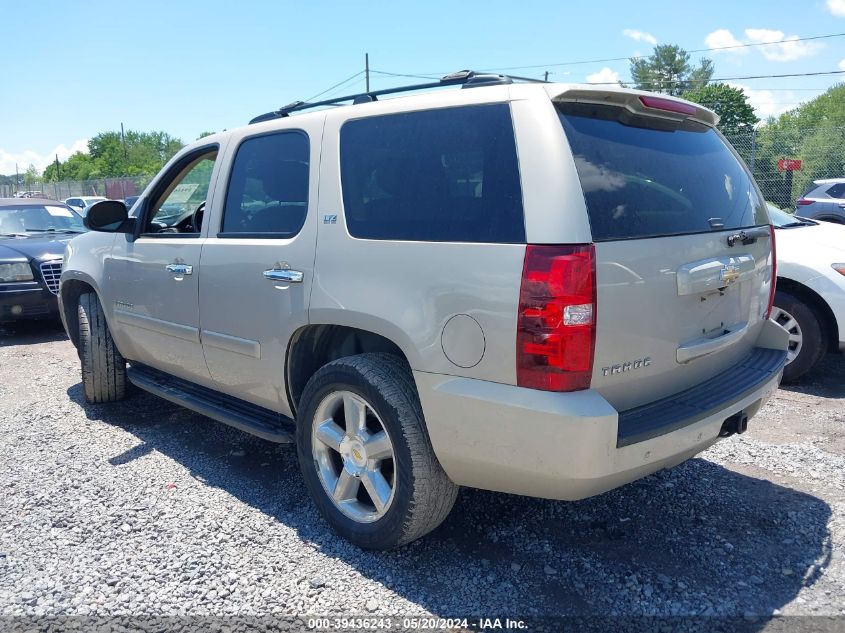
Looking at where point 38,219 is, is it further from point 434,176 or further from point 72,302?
point 434,176

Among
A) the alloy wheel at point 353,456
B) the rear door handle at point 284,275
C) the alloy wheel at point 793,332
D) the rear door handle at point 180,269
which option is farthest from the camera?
the alloy wheel at point 793,332

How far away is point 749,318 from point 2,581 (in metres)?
3.59

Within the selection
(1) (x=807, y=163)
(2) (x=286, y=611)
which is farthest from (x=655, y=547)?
(1) (x=807, y=163)

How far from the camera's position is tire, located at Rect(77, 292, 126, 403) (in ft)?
16.0

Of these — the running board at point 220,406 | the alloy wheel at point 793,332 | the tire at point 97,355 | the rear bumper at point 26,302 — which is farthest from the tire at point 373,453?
the rear bumper at point 26,302

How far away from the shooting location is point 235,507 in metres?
3.52

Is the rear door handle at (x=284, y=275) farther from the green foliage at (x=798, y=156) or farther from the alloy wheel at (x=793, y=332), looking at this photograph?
the green foliage at (x=798, y=156)

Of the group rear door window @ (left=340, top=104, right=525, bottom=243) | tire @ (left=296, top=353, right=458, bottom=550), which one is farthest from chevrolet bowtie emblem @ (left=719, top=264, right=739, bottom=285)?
tire @ (left=296, top=353, right=458, bottom=550)

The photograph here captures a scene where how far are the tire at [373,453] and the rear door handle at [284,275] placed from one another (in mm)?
460

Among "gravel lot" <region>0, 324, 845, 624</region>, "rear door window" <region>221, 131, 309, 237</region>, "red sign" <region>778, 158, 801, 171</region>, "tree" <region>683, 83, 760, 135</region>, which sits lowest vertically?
"gravel lot" <region>0, 324, 845, 624</region>

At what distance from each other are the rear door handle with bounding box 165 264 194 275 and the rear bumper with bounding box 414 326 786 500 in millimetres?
1851

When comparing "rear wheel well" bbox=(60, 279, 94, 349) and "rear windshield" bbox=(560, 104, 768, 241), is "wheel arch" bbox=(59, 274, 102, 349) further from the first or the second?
"rear windshield" bbox=(560, 104, 768, 241)

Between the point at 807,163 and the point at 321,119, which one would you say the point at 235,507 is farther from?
the point at 807,163

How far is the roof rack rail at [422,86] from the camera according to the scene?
112 inches
